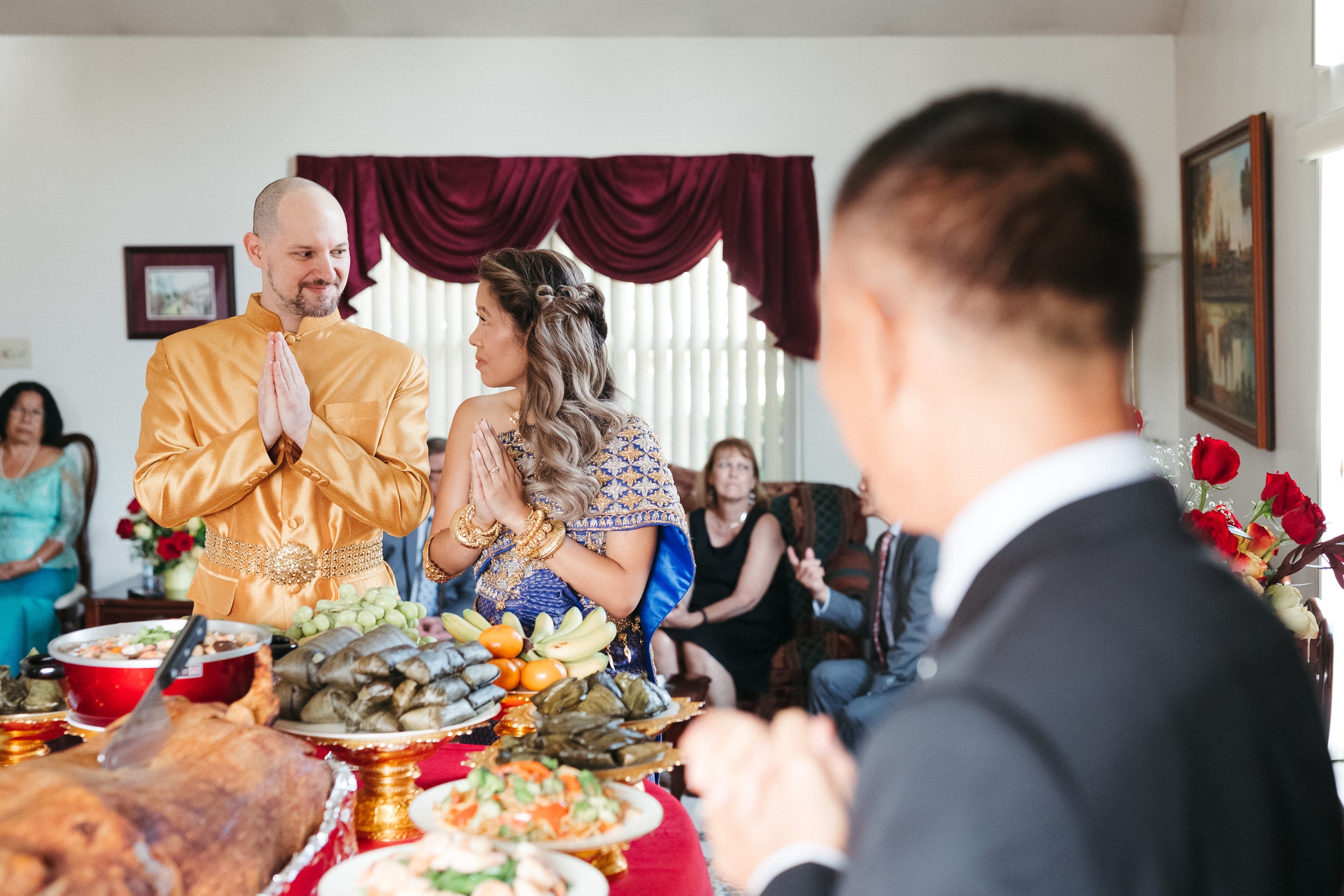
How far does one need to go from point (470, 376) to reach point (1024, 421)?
5.95 metres

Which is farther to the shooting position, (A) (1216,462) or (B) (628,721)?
(A) (1216,462)

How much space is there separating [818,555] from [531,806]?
4.24 meters

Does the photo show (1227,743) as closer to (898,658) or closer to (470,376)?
(898,658)

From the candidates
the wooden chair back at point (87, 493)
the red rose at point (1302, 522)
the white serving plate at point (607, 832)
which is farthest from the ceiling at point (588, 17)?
the white serving plate at point (607, 832)

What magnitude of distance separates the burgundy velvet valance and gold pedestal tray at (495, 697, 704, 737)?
15.2 feet

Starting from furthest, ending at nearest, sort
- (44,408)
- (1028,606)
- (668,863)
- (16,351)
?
(16,351) < (44,408) < (668,863) < (1028,606)

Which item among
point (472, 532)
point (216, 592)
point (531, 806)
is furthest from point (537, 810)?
point (216, 592)

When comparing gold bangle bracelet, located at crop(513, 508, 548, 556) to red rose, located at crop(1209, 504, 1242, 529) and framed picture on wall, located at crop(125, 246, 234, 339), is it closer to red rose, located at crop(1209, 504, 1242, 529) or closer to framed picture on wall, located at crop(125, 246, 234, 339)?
red rose, located at crop(1209, 504, 1242, 529)

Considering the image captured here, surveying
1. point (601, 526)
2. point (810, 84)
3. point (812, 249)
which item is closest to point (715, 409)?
point (812, 249)

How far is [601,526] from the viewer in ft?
7.52

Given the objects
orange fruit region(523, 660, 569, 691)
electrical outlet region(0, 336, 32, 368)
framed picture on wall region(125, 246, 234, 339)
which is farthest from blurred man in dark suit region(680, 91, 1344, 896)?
electrical outlet region(0, 336, 32, 368)

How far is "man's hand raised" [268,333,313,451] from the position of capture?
7.41 feet

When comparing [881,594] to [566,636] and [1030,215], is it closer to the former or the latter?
[566,636]

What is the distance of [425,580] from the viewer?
515cm
